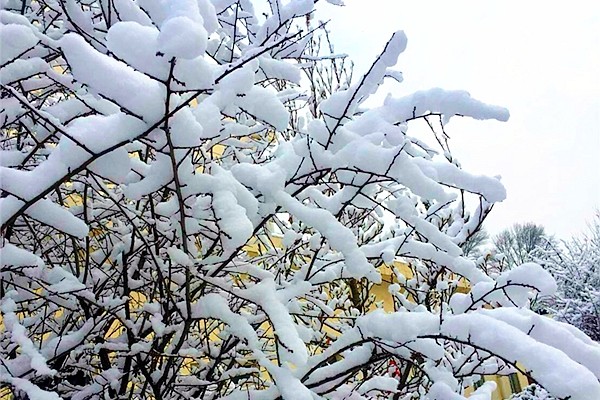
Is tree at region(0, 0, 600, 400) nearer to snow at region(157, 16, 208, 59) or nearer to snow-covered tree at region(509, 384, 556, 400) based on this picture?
snow at region(157, 16, 208, 59)

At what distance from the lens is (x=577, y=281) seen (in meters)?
9.49

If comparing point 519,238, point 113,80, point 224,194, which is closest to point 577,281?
point 519,238

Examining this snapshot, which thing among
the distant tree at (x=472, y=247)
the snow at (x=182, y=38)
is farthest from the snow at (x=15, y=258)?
the distant tree at (x=472, y=247)

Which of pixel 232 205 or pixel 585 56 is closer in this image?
pixel 232 205

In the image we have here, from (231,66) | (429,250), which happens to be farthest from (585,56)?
(231,66)

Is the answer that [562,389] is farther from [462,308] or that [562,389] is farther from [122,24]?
[122,24]

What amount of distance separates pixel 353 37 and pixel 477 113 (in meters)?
1.99

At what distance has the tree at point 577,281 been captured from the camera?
29.1ft

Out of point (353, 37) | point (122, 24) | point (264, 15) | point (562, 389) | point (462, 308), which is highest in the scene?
point (264, 15)

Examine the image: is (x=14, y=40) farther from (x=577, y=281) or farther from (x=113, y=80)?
(x=577, y=281)

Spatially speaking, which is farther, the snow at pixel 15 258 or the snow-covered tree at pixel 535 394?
the snow-covered tree at pixel 535 394

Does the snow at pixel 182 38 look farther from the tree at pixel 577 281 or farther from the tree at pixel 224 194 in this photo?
the tree at pixel 577 281

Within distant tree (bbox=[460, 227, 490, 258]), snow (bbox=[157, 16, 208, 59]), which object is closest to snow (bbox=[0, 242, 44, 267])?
snow (bbox=[157, 16, 208, 59])

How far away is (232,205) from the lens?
1270mm
